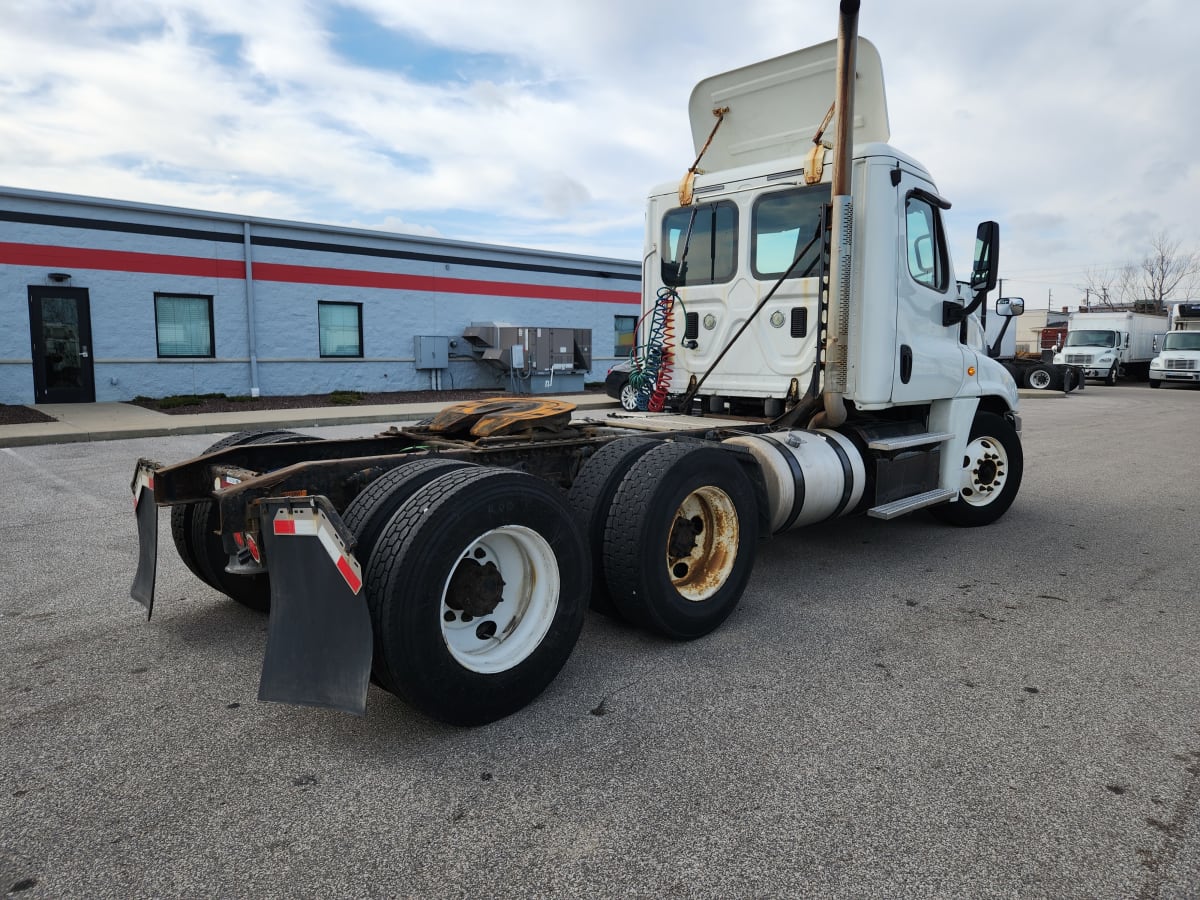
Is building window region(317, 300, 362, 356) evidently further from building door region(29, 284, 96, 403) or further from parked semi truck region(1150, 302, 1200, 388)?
parked semi truck region(1150, 302, 1200, 388)

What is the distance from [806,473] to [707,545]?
3.45 ft

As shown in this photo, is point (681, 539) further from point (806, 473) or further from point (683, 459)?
point (806, 473)

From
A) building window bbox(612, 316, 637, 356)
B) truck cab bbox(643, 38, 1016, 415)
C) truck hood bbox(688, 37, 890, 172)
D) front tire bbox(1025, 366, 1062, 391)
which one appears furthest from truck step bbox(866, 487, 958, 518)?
front tire bbox(1025, 366, 1062, 391)

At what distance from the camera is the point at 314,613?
283cm

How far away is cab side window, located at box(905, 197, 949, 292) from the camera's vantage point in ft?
18.8

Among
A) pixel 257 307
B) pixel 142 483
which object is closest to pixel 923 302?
pixel 142 483

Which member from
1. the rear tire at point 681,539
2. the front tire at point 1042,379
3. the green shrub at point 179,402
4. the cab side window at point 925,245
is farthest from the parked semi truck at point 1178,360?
the rear tire at point 681,539

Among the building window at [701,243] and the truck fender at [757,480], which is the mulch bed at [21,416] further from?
the truck fender at [757,480]

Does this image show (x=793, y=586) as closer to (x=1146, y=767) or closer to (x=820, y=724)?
(x=820, y=724)

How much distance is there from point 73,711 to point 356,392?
669 inches

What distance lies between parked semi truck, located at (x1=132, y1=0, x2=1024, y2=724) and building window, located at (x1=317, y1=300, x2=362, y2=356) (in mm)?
14786

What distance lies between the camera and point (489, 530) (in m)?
3.09

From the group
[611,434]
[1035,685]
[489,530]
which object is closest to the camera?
[489,530]

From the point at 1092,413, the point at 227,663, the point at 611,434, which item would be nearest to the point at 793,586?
the point at 611,434
